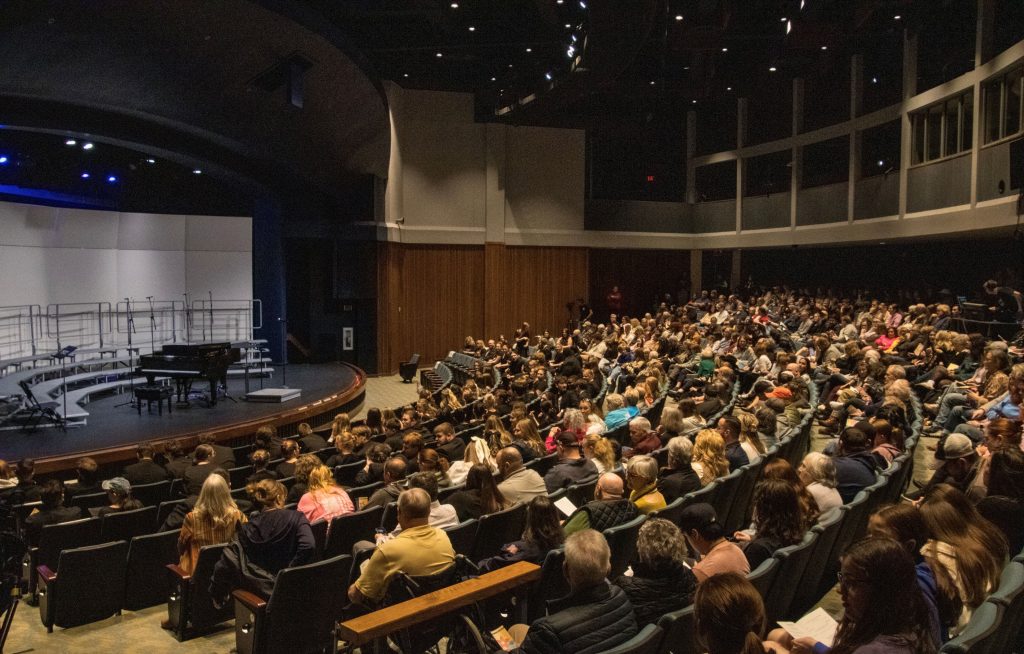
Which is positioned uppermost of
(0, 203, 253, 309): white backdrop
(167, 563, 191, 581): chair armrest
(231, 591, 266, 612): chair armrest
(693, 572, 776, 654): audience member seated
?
(0, 203, 253, 309): white backdrop

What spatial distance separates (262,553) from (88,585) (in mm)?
1456

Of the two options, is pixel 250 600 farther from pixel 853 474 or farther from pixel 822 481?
pixel 853 474

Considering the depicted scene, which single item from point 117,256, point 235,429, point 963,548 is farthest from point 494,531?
point 117,256

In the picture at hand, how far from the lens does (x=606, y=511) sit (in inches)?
168

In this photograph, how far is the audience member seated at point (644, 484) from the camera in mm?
4629

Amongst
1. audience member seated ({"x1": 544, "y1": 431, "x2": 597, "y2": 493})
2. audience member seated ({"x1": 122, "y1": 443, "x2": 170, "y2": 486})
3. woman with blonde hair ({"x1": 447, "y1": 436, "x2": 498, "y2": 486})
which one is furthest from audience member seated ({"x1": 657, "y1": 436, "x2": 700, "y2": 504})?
audience member seated ({"x1": 122, "y1": 443, "x2": 170, "y2": 486})

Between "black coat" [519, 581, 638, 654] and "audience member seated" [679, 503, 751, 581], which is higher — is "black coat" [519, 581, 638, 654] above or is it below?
below

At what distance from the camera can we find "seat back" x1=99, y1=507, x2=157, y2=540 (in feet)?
17.4

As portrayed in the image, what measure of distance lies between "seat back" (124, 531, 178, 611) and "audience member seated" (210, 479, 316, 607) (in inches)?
42.4

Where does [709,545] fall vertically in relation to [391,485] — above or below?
above

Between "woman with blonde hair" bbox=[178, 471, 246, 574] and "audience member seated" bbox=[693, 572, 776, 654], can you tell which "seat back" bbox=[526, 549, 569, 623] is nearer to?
"audience member seated" bbox=[693, 572, 776, 654]

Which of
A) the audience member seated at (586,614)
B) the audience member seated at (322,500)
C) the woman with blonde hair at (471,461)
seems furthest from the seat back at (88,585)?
the audience member seated at (586,614)

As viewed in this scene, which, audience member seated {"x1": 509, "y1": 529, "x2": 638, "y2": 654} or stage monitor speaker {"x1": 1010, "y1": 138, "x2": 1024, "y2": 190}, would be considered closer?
audience member seated {"x1": 509, "y1": 529, "x2": 638, "y2": 654}

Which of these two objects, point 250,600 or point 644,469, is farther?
point 644,469
